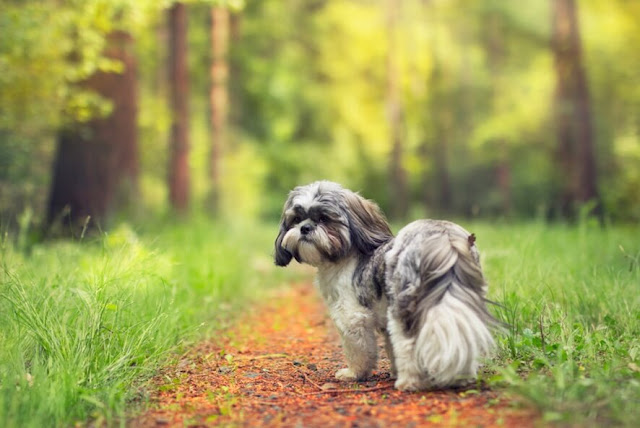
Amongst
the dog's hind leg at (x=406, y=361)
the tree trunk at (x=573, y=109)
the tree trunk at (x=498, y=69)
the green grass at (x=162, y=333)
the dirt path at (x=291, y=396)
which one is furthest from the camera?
the tree trunk at (x=498, y=69)

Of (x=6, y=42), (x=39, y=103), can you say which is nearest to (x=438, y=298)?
(x=6, y=42)

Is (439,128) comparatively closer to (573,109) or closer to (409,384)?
(573,109)

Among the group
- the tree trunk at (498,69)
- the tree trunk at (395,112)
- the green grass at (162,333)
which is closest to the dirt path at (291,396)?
the green grass at (162,333)

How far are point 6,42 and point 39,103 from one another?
110 inches

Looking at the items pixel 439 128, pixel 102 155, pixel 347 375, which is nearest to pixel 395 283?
pixel 347 375

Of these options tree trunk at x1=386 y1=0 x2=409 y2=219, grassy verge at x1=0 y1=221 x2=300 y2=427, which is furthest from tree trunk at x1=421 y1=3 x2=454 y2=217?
grassy verge at x1=0 y1=221 x2=300 y2=427

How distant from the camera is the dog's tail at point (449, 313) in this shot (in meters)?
4.01

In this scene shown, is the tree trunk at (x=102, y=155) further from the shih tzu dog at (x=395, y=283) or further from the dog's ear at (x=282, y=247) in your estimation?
the shih tzu dog at (x=395, y=283)

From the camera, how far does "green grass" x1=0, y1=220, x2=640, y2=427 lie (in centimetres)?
363

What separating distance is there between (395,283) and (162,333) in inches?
85.6

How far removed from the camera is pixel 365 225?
5.08 metres

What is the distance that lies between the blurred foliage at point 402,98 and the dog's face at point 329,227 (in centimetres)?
1208

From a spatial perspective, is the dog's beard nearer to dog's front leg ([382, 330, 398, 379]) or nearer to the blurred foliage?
dog's front leg ([382, 330, 398, 379])

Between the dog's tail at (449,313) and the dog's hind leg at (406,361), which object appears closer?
the dog's tail at (449,313)
